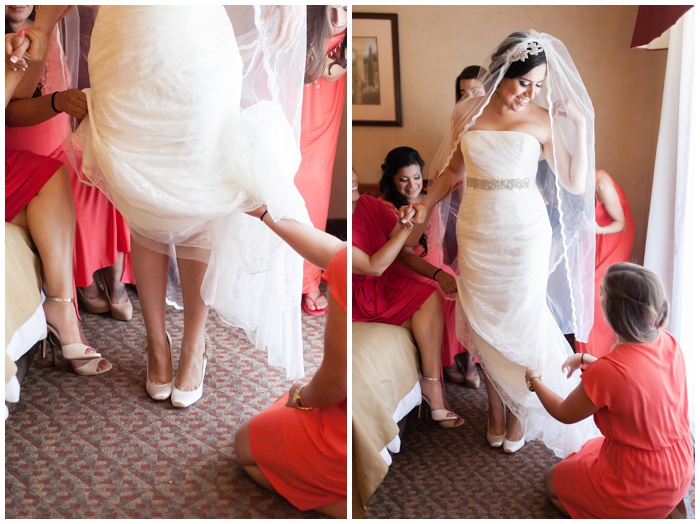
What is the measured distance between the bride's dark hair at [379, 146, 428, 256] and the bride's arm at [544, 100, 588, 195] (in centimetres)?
35

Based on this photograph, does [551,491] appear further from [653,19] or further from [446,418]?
[653,19]

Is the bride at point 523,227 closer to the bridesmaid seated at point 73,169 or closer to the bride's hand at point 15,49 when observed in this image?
the bridesmaid seated at point 73,169

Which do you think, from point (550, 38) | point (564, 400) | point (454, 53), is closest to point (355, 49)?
point (454, 53)

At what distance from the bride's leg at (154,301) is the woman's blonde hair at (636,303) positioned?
119 cm

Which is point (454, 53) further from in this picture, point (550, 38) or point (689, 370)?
point (689, 370)

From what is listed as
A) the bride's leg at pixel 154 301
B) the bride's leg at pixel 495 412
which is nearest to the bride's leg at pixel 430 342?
the bride's leg at pixel 495 412

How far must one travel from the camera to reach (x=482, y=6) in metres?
A: 1.72

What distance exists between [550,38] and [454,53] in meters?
0.25

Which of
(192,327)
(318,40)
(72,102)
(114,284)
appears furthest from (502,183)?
(114,284)

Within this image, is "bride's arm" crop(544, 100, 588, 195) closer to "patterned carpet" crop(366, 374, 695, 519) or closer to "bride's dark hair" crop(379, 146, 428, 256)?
"bride's dark hair" crop(379, 146, 428, 256)

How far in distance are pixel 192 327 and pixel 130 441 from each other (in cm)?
37

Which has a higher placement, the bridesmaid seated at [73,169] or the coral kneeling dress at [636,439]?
the bridesmaid seated at [73,169]

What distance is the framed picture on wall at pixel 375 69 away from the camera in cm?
166

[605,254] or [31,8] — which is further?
[605,254]
